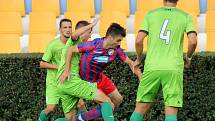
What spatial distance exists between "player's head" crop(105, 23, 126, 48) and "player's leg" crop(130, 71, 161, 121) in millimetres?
665

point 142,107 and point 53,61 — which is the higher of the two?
point 53,61

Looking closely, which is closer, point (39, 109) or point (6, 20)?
point (39, 109)

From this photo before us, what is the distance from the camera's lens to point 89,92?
881 centimetres

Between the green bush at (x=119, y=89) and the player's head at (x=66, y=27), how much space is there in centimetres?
143

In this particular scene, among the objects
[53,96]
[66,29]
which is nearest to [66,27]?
Result: [66,29]

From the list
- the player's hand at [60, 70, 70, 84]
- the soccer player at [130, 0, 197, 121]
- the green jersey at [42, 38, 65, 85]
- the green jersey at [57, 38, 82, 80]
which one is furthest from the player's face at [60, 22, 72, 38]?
the soccer player at [130, 0, 197, 121]

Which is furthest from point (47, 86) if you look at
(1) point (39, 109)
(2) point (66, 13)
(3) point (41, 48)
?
(2) point (66, 13)

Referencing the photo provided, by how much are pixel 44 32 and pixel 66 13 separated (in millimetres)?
614

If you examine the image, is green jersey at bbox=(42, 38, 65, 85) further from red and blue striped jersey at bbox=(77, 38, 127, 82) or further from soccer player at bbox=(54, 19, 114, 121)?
red and blue striped jersey at bbox=(77, 38, 127, 82)

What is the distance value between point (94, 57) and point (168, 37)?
119 cm

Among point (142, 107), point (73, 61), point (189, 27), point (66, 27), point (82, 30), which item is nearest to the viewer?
point (189, 27)

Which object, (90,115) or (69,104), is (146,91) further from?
(69,104)

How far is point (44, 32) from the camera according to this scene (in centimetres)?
1377

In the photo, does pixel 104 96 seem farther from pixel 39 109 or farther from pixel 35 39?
pixel 35 39
